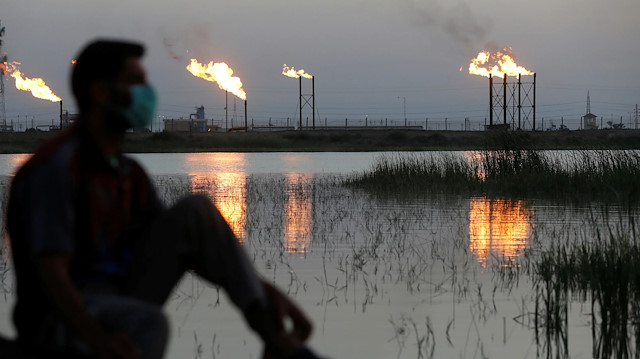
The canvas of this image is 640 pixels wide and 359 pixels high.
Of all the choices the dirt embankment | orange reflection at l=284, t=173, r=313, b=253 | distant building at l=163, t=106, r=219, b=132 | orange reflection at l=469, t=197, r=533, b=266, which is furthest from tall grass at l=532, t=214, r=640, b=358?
distant building at l=163, t=106, r=219, b=132

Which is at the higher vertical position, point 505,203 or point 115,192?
point 115,192

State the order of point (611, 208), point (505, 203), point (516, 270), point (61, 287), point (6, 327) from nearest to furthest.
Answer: point (61, 287), point (6, 327), point (516, 270), point (611, 208), point (505, 203)

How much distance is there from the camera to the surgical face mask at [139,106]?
3.05 m

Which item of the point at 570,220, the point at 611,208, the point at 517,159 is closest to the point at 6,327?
the point at 570,220

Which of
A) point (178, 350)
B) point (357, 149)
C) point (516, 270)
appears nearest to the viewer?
point (178, 350)

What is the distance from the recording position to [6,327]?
6922mm

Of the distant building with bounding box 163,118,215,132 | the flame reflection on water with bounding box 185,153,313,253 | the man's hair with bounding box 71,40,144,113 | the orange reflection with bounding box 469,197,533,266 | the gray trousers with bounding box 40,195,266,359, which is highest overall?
the distant building with bounding box 163,118,215,132

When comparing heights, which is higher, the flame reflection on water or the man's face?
the man's face

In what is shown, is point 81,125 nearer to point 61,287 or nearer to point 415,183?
point 61,287

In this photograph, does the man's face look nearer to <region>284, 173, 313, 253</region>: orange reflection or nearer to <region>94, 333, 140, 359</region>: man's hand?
<region>94, 333, 140, 359</region>: man's hand

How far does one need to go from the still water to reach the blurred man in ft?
9.55

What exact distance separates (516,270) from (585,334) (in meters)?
2.93

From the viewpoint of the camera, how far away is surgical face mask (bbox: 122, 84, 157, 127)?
3.05 m

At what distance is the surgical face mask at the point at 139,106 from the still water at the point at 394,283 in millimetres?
3174
